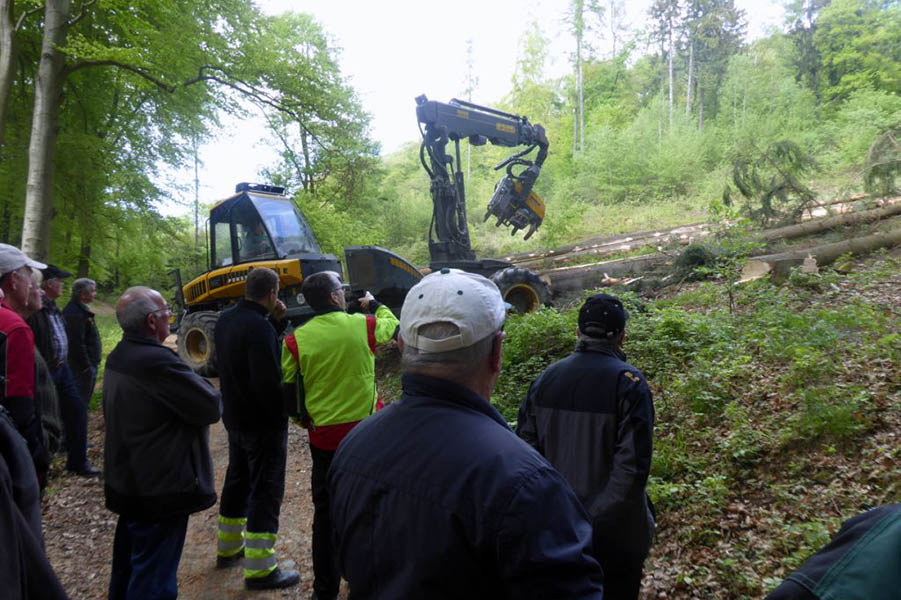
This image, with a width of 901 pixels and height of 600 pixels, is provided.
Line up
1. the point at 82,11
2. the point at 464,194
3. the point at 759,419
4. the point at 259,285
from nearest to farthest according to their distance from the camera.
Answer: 1. the point at 259,285
2. the point at 759,419
3. the point at 82,11
4. the point at 464,194

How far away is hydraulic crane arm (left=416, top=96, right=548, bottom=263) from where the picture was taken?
32.1 feet

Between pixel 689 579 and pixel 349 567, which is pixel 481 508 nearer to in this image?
pixel 349 567

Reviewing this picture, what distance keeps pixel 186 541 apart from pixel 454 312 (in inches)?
174

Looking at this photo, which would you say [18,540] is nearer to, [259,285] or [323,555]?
[323,555]

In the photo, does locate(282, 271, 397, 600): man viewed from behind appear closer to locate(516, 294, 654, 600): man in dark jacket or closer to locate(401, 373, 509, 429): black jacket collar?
locate(516, 294, 654, 600): man in dark jacket

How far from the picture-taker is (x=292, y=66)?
40.0 ft

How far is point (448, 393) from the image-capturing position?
1.42m

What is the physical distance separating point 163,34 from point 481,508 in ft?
36.0

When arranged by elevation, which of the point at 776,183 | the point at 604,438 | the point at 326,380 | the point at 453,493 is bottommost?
the point at 604,438

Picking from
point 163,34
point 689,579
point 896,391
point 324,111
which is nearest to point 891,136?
point 896,391

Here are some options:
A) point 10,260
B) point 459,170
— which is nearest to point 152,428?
point 10,260

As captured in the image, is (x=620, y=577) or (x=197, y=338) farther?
(x=197, y=338)

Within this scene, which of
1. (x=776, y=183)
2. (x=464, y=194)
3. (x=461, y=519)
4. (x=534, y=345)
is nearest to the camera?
(x=461, y=519)

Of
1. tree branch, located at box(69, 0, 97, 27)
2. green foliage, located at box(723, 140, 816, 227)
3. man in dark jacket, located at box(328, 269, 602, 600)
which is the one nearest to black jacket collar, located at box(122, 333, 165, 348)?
man in dark jacket, located at box(328, 269, 602, 600)
